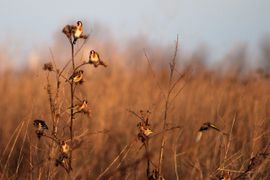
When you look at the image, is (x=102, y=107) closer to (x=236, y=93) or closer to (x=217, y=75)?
(x=236, y=93)

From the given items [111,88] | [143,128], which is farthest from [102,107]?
[143,128]

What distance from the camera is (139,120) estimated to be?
4.31 metres

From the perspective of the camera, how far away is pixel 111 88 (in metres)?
4.86

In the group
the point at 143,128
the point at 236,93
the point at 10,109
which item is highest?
the point at 143,128

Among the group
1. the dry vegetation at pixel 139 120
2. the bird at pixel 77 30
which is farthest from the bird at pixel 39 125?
the dry vegetation at pixel 139 120

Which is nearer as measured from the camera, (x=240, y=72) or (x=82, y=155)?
(x=82, y=155)

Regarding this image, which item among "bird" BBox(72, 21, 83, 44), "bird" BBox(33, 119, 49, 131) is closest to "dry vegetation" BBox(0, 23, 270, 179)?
"bird" BBox(33, 119, 49, 131)

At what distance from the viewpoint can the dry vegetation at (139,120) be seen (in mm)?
2805

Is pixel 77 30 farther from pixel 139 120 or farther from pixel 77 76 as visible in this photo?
pixel 139 120

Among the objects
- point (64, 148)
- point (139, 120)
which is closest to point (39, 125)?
point (64, 148)

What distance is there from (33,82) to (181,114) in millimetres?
2001

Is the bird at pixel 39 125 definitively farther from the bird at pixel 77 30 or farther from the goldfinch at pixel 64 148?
the bird at pixel 77 30

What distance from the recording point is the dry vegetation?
9.20 ft

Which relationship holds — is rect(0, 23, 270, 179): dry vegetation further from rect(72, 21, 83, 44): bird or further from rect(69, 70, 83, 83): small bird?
rect(72, 21, 83, 44): bird
